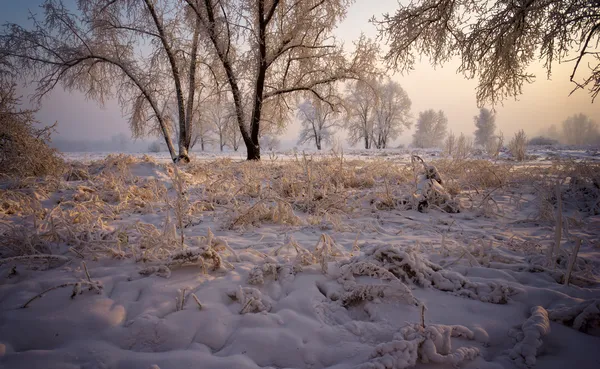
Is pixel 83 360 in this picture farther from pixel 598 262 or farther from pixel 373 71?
pixel 373 71

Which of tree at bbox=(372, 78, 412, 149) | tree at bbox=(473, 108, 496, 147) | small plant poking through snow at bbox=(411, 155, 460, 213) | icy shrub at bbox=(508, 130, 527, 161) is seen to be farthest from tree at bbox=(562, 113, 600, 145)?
small plant poking through snow at bbox=(411, 155, 460, 213)

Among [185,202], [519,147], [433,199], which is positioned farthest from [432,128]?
[185,202]

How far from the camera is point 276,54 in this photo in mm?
9008

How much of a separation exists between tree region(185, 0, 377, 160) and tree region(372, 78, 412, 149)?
25.5 metres

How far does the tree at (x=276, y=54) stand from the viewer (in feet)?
27.8

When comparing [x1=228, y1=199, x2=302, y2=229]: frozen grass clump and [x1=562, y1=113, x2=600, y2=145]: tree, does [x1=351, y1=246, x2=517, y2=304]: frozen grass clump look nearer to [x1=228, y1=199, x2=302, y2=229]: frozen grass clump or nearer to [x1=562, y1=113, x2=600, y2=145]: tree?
[x1=228, y1=199, x2=302, y2=229]: frozen grass clump

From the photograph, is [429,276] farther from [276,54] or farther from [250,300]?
[276,54]

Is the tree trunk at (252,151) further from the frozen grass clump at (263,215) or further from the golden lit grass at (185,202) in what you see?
the frozen grass clump at (263,215)

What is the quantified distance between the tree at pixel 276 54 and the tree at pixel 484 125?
1502 inches

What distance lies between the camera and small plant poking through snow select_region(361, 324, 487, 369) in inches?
42.4

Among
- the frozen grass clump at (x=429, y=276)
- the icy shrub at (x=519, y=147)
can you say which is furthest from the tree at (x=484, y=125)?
the frozen grass clump at (x=429, y=276)

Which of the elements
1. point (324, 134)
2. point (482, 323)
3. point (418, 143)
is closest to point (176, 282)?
point (482, 323)

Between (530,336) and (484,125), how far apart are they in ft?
154

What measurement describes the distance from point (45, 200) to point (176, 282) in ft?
11.0
